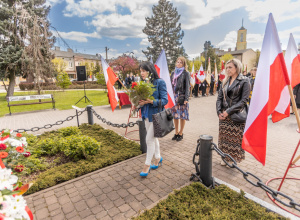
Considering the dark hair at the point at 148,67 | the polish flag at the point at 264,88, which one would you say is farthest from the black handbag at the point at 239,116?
the dark hair at the point at 148,67

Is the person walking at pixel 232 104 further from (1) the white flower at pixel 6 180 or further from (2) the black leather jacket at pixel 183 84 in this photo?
(1) the white flower at pixel 6 180

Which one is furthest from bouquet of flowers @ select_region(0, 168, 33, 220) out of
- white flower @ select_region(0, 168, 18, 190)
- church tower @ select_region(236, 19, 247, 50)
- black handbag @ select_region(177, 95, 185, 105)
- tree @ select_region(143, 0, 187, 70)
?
church tower @ select_region(236, 19, 247, 50)

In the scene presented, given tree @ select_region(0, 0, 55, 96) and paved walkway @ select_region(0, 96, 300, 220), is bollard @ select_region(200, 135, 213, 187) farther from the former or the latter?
tree @ select_region(0, 0, 55, 96)

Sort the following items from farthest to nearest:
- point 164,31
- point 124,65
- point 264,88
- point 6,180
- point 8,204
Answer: point 164,31, point 124,65, point 264,88, point 6,180, point 8,204

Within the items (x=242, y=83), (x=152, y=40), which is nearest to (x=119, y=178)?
(x=242, y=83)

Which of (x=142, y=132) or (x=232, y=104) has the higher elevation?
(x=232, y=104)

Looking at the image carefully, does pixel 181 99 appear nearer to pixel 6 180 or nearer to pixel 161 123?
pixel 161 123

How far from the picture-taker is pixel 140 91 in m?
3.14

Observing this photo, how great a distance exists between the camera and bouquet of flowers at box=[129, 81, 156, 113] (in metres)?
3.07

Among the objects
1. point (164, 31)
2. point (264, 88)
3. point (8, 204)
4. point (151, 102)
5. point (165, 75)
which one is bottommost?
point (8, 204)

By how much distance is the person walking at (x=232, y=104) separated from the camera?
328 cm

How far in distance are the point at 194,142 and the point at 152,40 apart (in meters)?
34.2

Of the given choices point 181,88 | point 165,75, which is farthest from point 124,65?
point 181,88

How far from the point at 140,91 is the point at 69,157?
259 cm
